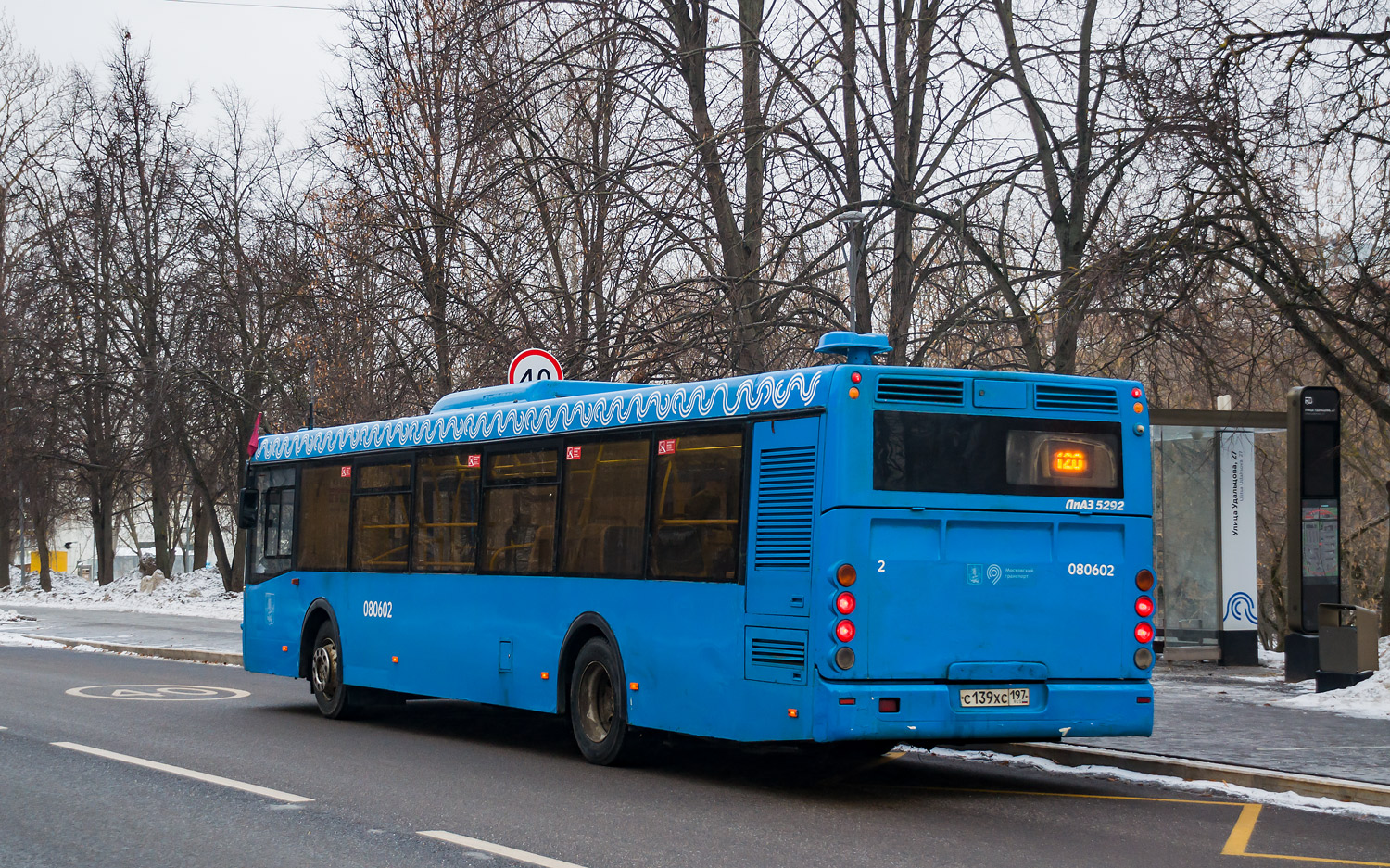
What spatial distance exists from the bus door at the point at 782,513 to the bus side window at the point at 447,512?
156 inches

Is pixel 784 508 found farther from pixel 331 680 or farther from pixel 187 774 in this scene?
pixel 331 680

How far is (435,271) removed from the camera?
1108 inches

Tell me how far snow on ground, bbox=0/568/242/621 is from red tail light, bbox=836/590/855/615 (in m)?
29.9

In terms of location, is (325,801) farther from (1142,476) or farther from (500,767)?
(1142,476)

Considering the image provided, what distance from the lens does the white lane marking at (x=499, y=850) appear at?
291 inches

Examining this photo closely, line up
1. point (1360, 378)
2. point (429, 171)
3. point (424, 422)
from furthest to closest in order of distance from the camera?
point (429, 171)
point (1360, 378)
point (424, 422)

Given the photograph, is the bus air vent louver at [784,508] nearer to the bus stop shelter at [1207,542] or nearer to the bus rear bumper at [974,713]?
the bus rear bumper at [974,713]

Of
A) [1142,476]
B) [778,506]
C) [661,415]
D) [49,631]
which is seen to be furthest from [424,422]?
[49,631]

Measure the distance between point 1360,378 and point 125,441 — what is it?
127 feet

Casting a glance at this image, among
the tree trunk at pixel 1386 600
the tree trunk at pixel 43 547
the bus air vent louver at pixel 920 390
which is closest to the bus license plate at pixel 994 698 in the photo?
the bus air vent louver at pixel 920 390

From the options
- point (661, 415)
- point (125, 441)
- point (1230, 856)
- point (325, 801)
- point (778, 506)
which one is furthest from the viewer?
point (125, 441)

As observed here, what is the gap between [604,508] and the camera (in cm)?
1195

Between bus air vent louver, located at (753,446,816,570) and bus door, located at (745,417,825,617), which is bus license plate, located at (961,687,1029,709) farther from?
bus air vent louver, located at (753,446,816,570)

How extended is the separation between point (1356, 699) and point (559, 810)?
877 cm
